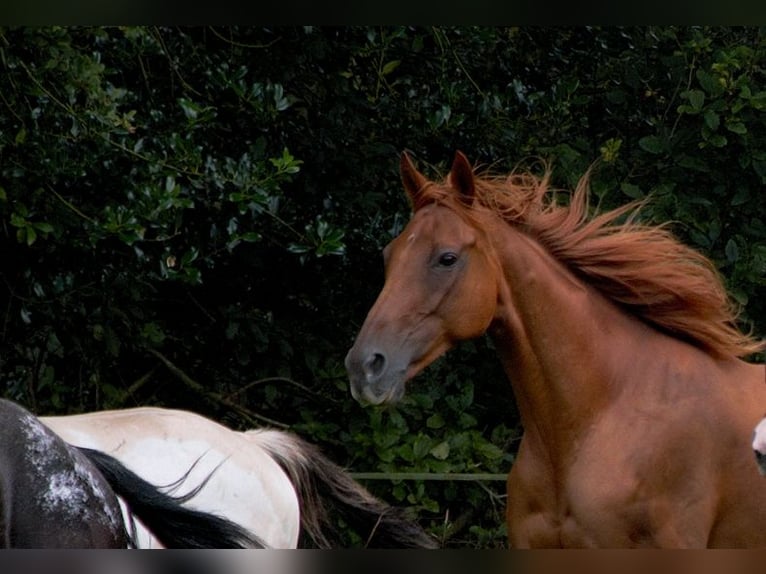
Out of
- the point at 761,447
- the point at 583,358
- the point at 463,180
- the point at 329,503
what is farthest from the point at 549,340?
the point at 329,503

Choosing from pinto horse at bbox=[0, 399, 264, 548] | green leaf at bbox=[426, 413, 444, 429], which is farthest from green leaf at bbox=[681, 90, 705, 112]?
pinto horse at bbox=[0, 399, 264, 548]

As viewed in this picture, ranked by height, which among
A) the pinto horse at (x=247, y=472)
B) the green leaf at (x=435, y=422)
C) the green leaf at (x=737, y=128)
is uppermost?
the green leaf at (x=737, y=128)

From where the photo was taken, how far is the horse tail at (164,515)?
121 inches

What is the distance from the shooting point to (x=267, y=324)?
586 cm

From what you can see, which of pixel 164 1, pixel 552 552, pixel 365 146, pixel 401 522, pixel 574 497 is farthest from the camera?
pixel 365 146

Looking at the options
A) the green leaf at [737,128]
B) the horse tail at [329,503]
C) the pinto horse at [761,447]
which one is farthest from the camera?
the green leaf at [737,128]

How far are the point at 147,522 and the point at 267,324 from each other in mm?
2786

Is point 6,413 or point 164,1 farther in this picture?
point 164,1

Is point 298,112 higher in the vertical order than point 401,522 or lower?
higher

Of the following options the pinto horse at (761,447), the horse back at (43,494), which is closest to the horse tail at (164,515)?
the horse back at (43,494)

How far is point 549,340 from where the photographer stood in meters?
3.57

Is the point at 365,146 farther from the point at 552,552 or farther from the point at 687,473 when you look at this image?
the point at 552,552

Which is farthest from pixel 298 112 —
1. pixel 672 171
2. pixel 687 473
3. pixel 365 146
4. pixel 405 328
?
pixel 687 473

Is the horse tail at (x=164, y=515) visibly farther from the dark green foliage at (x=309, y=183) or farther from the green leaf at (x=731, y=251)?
the green leaf at (x=731, y=251)
